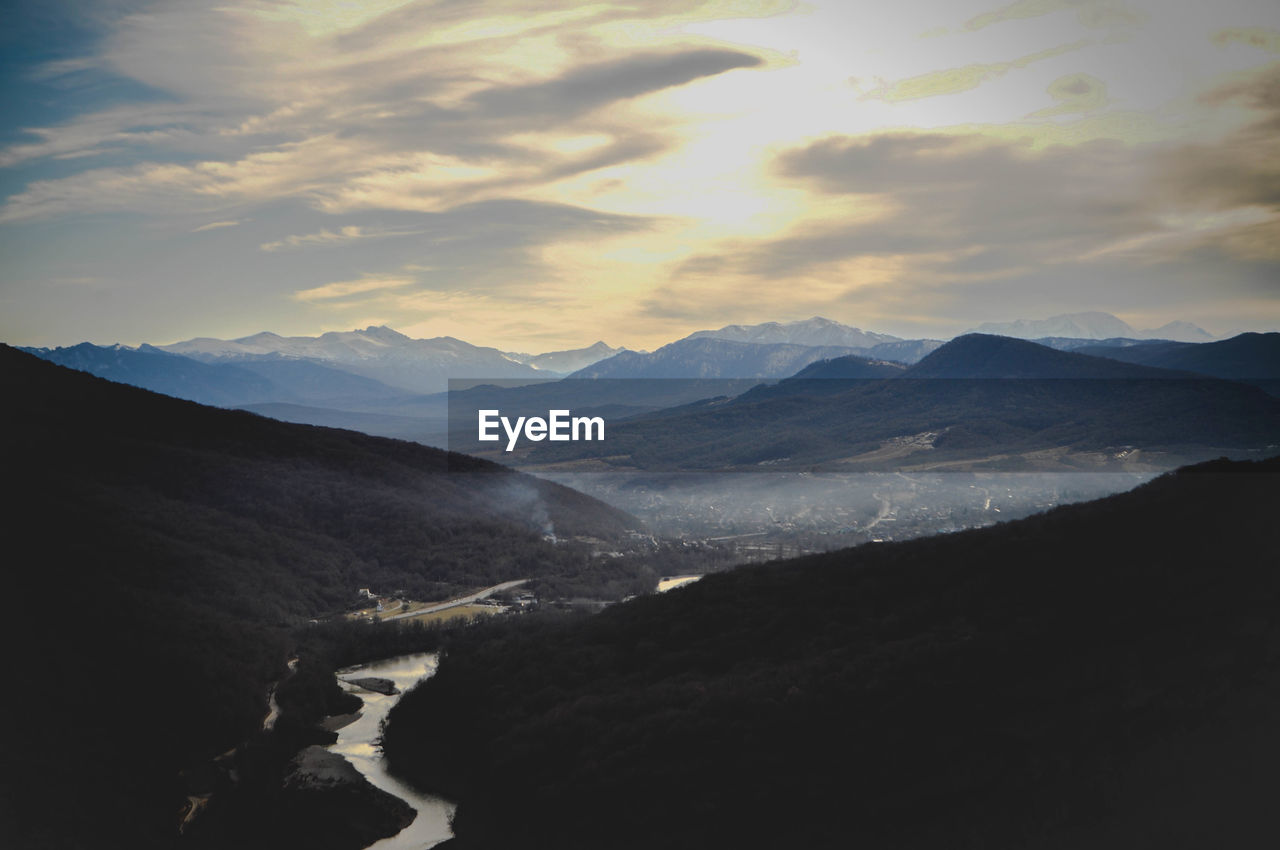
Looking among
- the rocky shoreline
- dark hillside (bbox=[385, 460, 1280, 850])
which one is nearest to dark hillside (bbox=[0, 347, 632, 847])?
the rocky shoreline

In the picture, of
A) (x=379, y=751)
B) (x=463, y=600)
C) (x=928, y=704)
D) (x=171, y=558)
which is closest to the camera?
(x=928, y=704)

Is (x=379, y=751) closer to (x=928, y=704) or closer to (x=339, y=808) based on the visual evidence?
(x=339, y=808)

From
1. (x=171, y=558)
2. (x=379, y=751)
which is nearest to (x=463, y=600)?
(x=171, y=558)

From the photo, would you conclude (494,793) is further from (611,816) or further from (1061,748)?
(1061,748)

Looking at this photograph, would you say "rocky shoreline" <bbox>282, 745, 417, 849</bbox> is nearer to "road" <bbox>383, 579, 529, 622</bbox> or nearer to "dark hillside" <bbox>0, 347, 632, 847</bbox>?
"dark hillside" <bbox>0, 347, 632, 847</bbox>

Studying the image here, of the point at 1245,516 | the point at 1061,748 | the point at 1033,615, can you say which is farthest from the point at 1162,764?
the point at 1245,516
